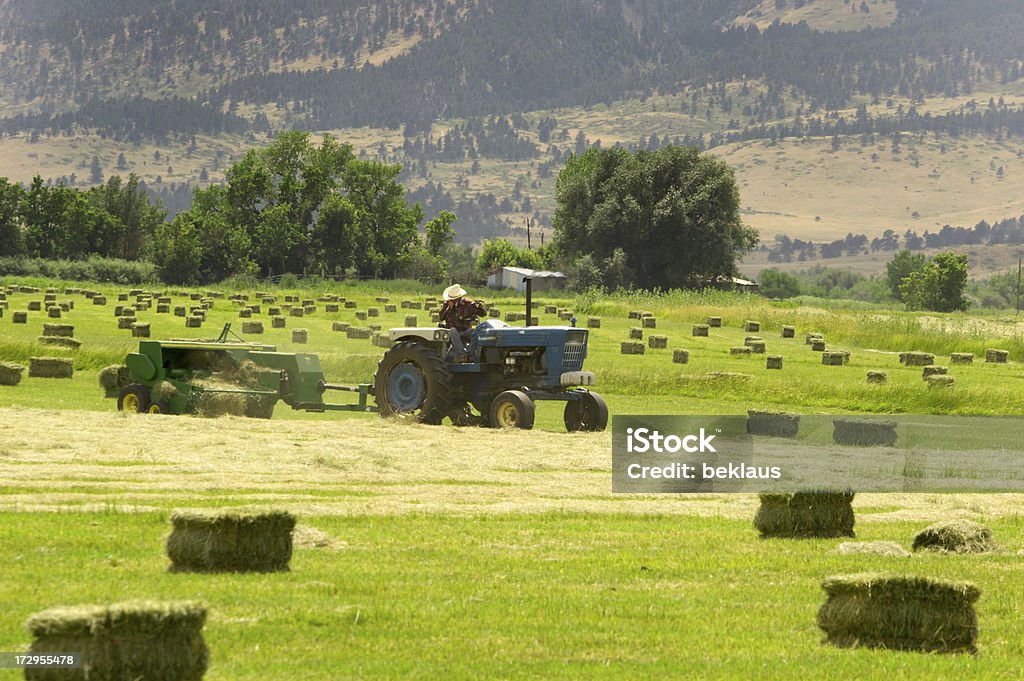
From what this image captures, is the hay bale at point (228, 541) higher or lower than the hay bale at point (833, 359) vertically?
higher

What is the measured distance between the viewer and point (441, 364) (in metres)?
27.7

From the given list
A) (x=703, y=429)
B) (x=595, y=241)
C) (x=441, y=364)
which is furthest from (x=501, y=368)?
(x=595, y=241)

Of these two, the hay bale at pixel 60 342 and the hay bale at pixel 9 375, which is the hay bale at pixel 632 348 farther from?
the hay bale at pixel 9 375

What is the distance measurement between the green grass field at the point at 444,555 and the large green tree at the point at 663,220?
8577cm

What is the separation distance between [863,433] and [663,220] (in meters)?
87.7

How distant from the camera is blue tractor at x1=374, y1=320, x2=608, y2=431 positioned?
27.6 m

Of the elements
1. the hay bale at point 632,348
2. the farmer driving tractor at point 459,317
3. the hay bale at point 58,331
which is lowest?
the hay bale at point 632,348

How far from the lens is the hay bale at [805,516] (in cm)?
1633

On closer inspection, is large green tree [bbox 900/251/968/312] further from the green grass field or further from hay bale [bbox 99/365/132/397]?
hay bale [bbox 99/365/132/397]

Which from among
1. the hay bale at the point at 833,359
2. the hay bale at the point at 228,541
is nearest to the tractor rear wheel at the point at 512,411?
the hay bale at the point at 228,541

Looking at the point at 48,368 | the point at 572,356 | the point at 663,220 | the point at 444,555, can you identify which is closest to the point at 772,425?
the point at 572,356

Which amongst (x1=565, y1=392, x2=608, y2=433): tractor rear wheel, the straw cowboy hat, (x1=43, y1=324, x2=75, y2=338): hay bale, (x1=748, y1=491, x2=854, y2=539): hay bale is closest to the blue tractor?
(x1=565, y1=392, x2=608, y2=433): tractor rear wheel

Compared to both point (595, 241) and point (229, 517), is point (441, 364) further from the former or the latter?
point (595, 241)

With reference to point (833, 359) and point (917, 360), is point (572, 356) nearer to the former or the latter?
point (833, 359)
